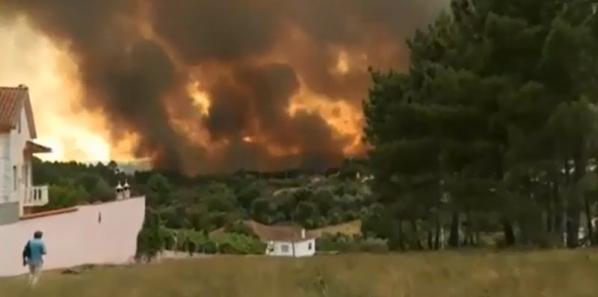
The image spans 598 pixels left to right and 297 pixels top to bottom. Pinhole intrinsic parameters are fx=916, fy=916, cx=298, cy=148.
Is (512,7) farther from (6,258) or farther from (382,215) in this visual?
(6,258)

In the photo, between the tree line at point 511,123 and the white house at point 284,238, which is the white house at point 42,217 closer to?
the tree line at point 511,123

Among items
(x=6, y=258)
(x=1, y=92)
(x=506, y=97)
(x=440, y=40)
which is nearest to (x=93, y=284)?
(x=6, y=258)

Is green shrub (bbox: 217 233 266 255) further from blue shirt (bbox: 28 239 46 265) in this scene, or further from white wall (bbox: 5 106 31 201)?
blue shirt (bbox: 28 239 46 265)

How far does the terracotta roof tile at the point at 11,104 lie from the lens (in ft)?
132

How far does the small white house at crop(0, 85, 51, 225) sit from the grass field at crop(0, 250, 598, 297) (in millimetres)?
21801

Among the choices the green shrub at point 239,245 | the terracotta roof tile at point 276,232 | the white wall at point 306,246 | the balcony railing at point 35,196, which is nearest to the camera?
the balcony railing at point 35,196

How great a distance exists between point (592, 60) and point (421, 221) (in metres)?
15.0

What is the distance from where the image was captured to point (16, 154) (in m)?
41.8

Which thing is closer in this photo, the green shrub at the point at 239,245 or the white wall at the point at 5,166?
the white wall at the point at 5,166

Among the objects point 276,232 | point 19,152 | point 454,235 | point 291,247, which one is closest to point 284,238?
point 276,232

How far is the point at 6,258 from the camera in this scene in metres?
28.0

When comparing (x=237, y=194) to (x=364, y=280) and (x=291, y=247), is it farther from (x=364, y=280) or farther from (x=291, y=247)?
(x=364, y=280)

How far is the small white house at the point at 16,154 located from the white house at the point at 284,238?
23293 mm

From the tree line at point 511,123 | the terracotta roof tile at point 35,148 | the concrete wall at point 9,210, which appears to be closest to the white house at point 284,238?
the terracotta roof tile at point 35,148
